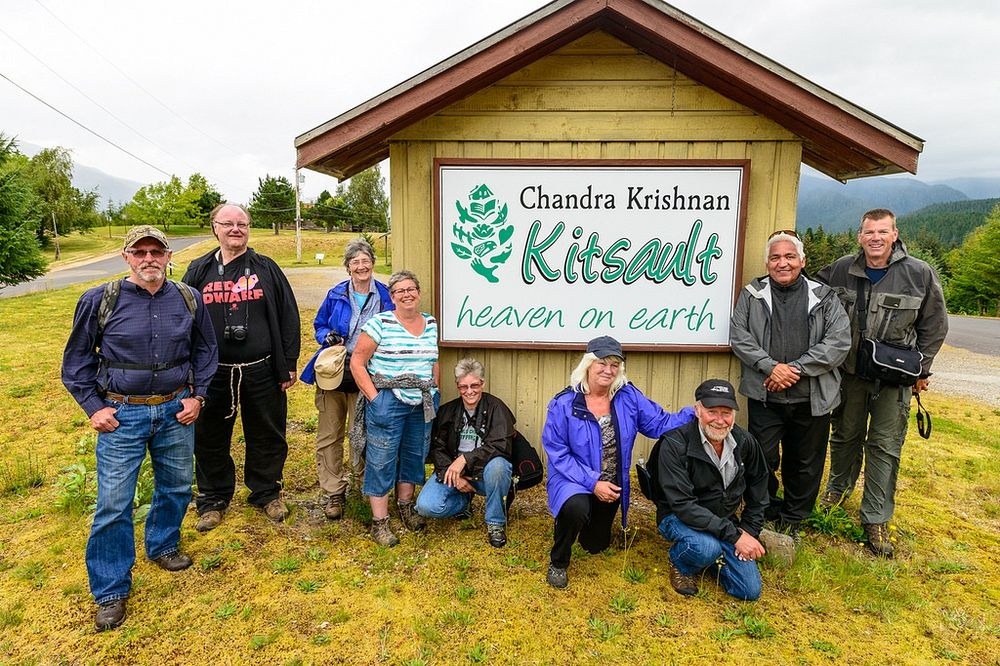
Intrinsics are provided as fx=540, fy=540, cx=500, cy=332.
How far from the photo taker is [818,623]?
10.7ft

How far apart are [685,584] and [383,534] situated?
6.93 ft

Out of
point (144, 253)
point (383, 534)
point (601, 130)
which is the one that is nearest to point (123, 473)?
point (144, 253)

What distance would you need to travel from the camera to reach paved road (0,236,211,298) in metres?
22.0

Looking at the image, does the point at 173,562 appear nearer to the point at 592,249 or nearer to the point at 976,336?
the point at 592,249

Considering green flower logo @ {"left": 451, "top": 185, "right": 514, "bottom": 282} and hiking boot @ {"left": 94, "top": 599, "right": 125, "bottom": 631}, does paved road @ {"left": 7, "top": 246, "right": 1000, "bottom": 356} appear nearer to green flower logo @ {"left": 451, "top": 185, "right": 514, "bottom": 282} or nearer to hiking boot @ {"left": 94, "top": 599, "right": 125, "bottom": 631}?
green flower logo @ {"left": 451, "top": 185, "right": 514, "bottom": 282}

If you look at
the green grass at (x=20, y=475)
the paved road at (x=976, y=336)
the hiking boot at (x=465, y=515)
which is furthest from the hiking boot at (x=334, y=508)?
the paved road at (x=976, y=336)

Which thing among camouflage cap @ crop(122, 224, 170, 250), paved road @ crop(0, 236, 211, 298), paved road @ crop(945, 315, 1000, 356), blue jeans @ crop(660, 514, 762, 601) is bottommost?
paved road @ crop(945, 315, 1000, 356)

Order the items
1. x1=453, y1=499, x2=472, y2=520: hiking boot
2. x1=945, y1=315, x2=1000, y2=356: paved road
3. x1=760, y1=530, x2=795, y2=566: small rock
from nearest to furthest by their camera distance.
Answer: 1. x1=760, y1=530, x2=795, y2=566: small rock
2. x1=453, y1=499, x2=472, y2=520: hiking boot
3. x1=945, y1=315, x2=1000, y2=356: paved road

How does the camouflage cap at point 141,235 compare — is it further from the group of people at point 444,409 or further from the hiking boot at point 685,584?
the hiking boot at point 685,584

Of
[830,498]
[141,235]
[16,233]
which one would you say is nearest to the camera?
[141,235]

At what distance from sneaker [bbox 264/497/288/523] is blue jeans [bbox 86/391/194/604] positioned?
1.03 metres

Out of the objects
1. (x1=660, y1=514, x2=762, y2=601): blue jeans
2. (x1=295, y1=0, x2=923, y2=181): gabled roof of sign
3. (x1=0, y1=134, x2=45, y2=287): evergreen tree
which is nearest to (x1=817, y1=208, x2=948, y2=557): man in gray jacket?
(x1=295, y1=0, x2=923, y2=181): gabled roof of sign

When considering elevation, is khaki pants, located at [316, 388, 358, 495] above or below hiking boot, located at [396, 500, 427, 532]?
above

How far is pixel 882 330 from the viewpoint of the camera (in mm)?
3809
